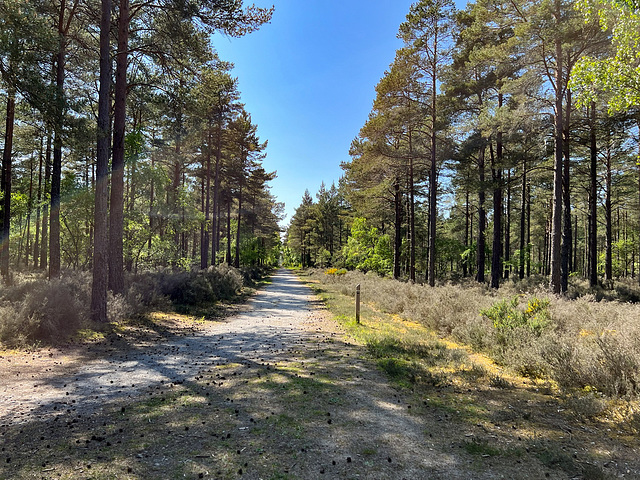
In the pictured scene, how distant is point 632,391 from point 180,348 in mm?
8078

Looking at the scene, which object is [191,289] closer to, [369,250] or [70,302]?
[70,302]

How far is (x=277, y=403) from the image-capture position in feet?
14.3

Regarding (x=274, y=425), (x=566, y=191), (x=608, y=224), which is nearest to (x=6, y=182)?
(x=274, y=425)

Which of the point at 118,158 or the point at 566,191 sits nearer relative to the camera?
the point at 118,158

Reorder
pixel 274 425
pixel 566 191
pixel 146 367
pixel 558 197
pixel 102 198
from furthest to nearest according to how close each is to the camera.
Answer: pixel 566 191 → pixel 558 197 → pixel 102 198 → pixel 146 367 → pixel 274 425

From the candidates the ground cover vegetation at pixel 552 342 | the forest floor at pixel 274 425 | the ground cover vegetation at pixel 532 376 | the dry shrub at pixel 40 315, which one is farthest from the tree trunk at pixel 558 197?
the dry shrub at pixel 40 315

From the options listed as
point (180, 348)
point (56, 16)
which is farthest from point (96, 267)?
point (56, 16)

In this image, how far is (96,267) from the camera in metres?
9.06

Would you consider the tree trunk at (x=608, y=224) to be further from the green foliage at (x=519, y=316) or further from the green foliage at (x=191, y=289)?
the green foliage at (x=191, y=289)

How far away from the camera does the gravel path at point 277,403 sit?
3.01m

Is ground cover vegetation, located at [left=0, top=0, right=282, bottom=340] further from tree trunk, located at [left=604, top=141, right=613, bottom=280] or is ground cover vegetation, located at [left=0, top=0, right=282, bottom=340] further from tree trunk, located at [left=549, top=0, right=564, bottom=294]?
tree trunk, located at [left=604, top=141, right=613, bottom=280]

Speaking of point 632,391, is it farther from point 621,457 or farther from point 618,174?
point 618,174

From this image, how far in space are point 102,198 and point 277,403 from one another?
8.22 metres

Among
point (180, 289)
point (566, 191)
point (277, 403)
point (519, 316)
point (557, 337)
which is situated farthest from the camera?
point (566, 191)
